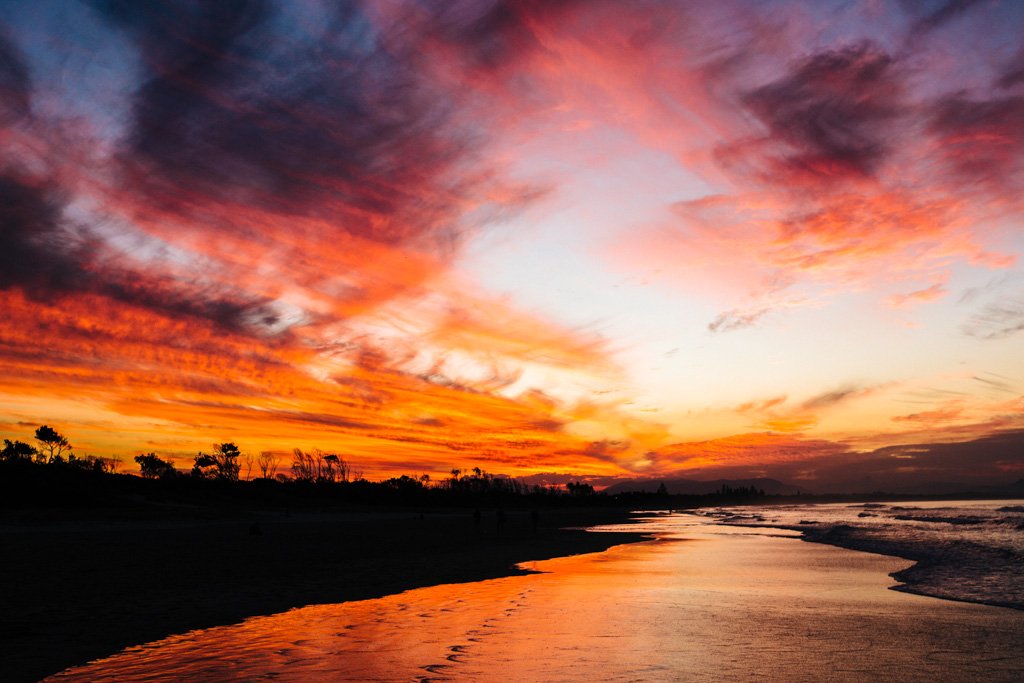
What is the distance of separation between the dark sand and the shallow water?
3.95ft

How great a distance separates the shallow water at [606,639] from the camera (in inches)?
435

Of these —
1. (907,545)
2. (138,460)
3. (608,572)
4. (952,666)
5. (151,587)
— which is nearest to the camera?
(952,666)

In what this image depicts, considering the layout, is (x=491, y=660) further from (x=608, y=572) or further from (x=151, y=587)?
(x=608, y=572)

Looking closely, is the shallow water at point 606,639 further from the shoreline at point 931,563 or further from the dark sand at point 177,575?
the shoreline at point 931,563

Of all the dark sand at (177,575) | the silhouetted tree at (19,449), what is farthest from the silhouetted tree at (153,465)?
the dark sand at (177,575)

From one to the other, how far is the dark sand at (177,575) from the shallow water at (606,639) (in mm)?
1202

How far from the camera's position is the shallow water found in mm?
11055

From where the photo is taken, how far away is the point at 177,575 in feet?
77.4

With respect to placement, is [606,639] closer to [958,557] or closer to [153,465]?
[958,557]

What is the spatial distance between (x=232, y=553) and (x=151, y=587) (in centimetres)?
1201

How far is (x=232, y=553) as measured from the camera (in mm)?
32281

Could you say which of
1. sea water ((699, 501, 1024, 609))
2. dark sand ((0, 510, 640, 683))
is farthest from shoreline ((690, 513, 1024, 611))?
dark sand ((0, 510, 640, 683))

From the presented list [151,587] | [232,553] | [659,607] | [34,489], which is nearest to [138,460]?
[34,489]

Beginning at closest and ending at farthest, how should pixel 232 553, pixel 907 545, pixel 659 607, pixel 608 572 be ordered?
1. pixel 659 607
2. pixel 608 572
3. pixel 232 553
4. pixel 907 545
